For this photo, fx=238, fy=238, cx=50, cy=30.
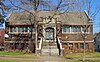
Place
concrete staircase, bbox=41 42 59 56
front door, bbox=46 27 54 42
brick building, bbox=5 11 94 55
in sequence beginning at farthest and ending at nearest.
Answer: brick building, bbox=5 11 94 55 → front door, bbox=46 27 54 42 → concrete staircase, bbox=41 42 59 56

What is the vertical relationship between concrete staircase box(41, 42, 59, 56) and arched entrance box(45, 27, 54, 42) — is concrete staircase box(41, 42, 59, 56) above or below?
below

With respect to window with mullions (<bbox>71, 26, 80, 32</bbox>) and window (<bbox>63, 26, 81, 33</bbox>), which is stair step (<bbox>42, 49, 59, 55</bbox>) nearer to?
window (<bbox>63, 26, 81, 33</bbox>)

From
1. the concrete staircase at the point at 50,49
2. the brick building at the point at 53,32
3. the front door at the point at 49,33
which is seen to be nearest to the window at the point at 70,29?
the brick building at the point at 53,32

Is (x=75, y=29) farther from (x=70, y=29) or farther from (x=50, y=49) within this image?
(x=50, y=49)

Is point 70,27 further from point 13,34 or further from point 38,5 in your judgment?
point 38,5

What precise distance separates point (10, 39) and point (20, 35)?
7.70 ft

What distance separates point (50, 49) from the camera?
43.2 meters

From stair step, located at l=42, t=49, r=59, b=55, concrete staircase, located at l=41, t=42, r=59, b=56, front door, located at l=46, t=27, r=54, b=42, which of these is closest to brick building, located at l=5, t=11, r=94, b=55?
front door, located at l=46, t=27, r=54, b=42

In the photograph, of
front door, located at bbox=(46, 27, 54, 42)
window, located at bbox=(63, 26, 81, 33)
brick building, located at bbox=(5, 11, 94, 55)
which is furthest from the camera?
window, located at bbox=(63, 26, 81, 33)

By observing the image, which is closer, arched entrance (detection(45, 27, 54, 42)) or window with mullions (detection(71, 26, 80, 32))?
arched entrance (detection(45, 27, 54, 42))

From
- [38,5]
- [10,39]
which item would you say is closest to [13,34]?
[10,39]

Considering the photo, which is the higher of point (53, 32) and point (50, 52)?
point (53, 32)

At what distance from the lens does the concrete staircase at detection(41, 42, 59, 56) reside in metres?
41.8

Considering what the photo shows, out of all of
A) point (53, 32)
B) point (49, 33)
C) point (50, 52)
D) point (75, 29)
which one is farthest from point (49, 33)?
point (50, 52)
